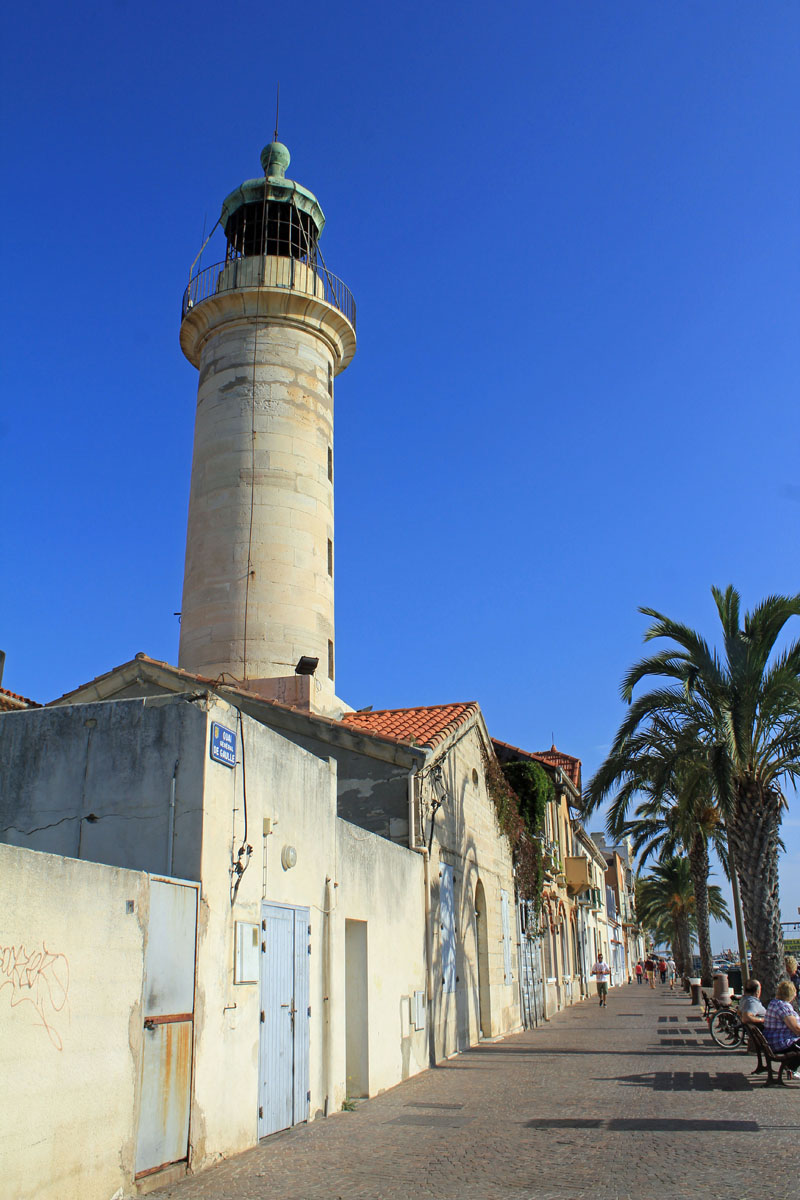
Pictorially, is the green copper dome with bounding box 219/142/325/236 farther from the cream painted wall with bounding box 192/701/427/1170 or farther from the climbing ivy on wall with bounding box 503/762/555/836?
the cream painted wall with bounding box 192/701/427/1170

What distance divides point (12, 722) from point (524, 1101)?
6.99 metres

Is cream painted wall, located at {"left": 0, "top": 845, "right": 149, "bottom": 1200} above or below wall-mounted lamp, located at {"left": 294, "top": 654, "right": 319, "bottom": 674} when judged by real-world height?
below

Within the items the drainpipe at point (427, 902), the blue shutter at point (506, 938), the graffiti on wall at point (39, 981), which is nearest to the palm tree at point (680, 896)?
the blue shutter at point (506, 938)

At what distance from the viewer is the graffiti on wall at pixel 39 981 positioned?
551 cm

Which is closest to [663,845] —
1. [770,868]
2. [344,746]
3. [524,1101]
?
[770,868]

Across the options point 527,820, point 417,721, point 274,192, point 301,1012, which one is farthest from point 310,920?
point 274,192

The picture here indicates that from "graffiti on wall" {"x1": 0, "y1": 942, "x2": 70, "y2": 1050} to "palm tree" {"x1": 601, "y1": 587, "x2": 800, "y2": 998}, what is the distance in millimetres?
11622

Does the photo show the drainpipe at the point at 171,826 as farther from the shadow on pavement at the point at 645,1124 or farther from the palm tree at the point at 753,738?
the palm tree at the point at 753,738

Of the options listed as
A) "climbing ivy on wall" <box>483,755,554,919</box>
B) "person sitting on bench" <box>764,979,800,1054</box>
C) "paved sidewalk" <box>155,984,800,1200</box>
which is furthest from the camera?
"climbing ivy on wall" <box>483,755,554,919</box>

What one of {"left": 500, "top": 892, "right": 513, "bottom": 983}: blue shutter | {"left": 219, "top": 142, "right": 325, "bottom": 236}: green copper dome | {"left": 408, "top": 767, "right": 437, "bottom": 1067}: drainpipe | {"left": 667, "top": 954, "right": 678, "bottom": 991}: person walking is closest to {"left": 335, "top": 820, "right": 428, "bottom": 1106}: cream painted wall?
{"left": 408, "top": 767, "right": 437, "bottom": 1067}: drainpipe

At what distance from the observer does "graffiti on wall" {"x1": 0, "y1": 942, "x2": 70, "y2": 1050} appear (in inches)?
217

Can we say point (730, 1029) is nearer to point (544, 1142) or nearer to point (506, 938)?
point (506, 938)

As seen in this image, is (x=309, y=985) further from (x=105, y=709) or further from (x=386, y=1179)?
(x=105, y=709)

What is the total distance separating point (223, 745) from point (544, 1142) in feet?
14.6
